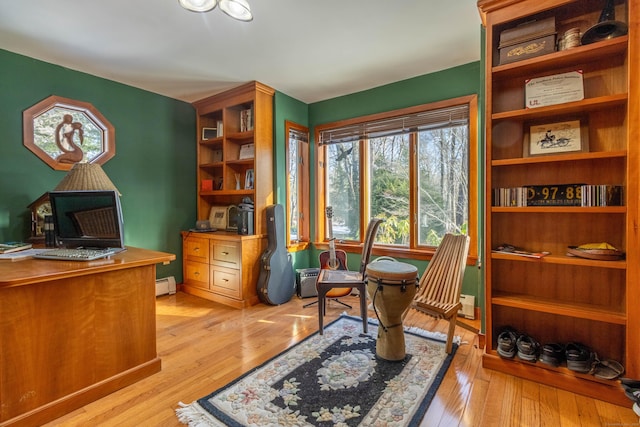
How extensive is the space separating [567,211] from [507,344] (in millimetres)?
916

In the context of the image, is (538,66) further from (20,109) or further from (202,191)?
(20,109)

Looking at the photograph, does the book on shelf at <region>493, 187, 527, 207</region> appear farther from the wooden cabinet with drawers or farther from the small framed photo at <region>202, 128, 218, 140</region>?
the small framed photo at <region>202, 128, 218, 140</region>

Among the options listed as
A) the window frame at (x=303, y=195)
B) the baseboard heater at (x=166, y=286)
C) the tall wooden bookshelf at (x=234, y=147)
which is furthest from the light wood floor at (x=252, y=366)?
the window frame at (x=303, y=195)

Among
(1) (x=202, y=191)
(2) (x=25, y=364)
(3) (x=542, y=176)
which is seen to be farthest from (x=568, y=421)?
(1) (x=202, y=191)

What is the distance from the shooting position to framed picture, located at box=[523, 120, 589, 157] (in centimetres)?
182

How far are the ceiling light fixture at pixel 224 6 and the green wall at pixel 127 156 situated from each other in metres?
1.88

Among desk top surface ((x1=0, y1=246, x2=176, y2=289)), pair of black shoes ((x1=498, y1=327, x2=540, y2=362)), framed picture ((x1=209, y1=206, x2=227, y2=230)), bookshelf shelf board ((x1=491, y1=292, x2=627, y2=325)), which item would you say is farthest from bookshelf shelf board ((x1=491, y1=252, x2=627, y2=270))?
framed picture ((x1=209, y1=206, x2=227, y2=230))

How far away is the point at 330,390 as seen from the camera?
1742mm

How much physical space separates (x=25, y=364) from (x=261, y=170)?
2433mm

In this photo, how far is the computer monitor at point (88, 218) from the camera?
6.34 feet

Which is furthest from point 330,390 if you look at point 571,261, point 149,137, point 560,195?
point 149,137

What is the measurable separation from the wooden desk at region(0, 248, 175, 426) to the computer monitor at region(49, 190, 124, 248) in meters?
0.18

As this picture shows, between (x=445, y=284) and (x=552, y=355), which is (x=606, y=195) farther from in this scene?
(x=445, y=284)

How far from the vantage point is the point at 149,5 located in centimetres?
199
